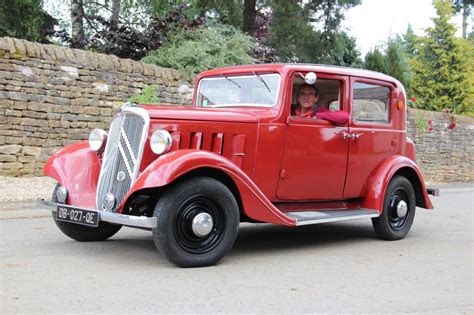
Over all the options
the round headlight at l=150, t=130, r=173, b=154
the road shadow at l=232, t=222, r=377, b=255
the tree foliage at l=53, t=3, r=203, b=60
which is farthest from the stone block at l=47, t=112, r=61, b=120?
the round headlight at l=150, t=130, r=173, b=154

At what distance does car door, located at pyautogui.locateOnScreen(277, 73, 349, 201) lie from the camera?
5.92 m

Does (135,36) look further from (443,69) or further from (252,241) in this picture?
(443,69)

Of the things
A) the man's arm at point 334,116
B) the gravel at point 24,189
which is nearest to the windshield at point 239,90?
the man's arm at point 334,116

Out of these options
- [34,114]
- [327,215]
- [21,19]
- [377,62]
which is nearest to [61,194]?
[327,215]

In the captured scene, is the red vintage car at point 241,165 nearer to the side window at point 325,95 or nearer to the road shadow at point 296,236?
the side window at point 325,95

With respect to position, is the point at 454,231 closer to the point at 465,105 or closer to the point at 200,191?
the point at 200,191

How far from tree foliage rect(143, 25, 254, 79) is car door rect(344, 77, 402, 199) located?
21.2ft

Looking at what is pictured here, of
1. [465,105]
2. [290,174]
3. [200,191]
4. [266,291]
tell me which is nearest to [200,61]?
[290,174]

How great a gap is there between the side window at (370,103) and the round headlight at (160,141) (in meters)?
2.54

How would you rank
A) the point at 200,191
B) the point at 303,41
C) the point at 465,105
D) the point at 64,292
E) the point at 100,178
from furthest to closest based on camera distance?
the point at 465,105 < the point at 303,41 < the point at 100,178 < the point at 200,191 < the point at 64,292

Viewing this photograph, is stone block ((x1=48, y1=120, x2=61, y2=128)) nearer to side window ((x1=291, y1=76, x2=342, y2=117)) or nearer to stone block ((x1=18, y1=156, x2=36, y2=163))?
stone block ((x1=18, y1=156, x2=36, y2=163))

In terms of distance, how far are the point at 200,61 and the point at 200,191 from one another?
870cm

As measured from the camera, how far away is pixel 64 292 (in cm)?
404

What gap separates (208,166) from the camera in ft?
16.1
